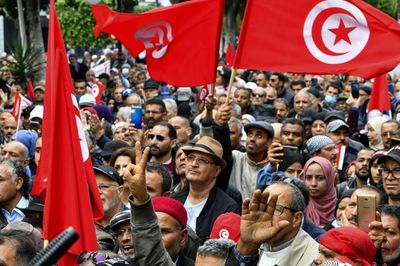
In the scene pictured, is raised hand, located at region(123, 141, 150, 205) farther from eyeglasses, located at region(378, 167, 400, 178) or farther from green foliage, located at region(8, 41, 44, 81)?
green foliage, located at region(8, 41, 44, 81)

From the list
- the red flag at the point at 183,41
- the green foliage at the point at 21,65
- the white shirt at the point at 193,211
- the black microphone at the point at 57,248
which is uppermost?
the black microphone at the point at 57,248

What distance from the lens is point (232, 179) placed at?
8656mm

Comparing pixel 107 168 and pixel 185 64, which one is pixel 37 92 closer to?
pixel 185 64

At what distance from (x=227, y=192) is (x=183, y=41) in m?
1.71

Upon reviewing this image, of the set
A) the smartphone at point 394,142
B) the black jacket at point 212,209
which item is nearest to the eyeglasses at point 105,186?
the black jacket at point 212,209

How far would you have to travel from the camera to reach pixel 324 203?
26.0 feet

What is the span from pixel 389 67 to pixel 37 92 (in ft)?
28.9

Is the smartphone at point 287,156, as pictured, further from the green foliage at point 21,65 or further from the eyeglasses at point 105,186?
the green foliage at point 21,65

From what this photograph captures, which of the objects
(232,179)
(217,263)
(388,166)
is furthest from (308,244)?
(232,179)

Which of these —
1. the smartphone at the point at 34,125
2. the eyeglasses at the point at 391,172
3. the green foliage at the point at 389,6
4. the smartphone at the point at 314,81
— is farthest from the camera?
the green foliage at the point at 389,6

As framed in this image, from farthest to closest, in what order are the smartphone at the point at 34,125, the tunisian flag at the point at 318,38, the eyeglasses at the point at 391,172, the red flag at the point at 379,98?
the red flag at the point at 379,98, the smartphone at the point at 34,125, the tunisian flag at the point at 318,38, the eyeglasses at the point at 391,172

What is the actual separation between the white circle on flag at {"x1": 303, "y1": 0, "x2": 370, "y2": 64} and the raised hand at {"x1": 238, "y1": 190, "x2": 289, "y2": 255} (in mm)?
3190

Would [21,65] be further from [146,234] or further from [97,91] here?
[146,234]

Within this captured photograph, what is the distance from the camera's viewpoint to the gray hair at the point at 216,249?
5.23 m
